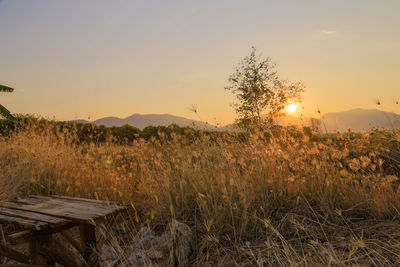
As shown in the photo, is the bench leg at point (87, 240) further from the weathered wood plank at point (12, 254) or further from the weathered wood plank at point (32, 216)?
the weathered wood plank at point (12, 254)

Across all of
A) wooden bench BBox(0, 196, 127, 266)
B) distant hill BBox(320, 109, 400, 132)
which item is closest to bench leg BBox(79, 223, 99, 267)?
wooden bench BBox(0, 196, 127, 266)

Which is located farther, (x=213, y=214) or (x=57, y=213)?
(x=213, y=214)

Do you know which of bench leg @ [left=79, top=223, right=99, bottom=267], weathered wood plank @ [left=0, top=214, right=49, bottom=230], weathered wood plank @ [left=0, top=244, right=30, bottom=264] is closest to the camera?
weathered wood plank @ [left=0, top=214, right=49, bottom=230]

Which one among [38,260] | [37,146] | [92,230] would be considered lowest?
[38,260]

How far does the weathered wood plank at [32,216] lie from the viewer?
2389mm

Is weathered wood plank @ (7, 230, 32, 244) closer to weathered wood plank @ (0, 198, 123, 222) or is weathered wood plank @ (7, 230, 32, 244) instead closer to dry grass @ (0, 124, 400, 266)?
weathered wood plank @ (0, 198, 123, 222)

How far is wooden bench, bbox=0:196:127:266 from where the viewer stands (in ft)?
7.86

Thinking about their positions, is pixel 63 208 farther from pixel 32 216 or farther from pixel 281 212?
pixel 281 212

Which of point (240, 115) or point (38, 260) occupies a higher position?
point (240, 115)

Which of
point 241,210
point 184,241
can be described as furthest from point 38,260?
point 241,210

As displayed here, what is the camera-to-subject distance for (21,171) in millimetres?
5176

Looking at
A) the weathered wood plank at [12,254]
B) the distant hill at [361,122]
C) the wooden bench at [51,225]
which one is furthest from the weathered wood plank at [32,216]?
the distant hill at [361,122]

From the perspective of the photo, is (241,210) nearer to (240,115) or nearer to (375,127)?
(375,127)

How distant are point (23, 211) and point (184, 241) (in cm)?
148
